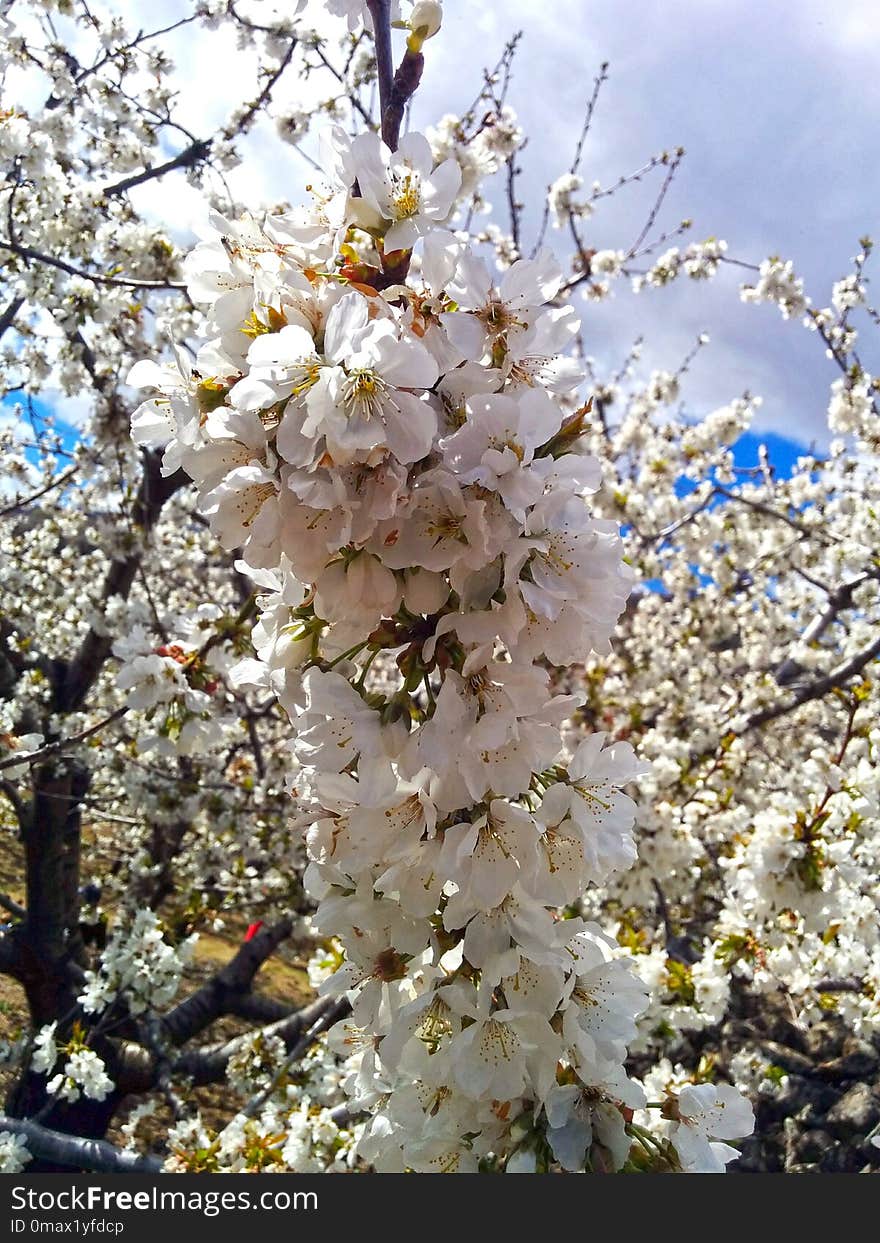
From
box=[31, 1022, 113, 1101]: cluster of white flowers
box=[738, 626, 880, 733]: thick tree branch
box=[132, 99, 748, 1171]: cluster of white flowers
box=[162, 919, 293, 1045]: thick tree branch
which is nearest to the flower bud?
box=[132, 99, 748, 1171]: cluster of white flowers

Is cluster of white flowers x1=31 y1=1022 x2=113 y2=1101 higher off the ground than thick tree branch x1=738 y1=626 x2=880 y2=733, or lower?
lower

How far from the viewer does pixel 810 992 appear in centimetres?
351

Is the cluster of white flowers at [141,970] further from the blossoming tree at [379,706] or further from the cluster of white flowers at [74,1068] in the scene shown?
the cluster of white flowers at [74,1068]

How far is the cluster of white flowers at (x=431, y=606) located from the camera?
3.11 feet

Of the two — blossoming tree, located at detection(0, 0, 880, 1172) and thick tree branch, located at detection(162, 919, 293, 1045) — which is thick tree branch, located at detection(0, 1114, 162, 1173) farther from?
thick tree branch, located at detection(162, 919, 293, 1045)

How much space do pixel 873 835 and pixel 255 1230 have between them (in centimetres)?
260

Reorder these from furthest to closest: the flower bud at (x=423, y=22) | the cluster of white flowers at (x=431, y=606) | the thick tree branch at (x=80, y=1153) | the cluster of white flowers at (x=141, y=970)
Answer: the cluster of white flowers at (x=141, y=970) < the thick tree branch at (x=80, y=1153) < the flower bud at (x=423, y=22) < the cluster of white flowers at (x=431, y=606)

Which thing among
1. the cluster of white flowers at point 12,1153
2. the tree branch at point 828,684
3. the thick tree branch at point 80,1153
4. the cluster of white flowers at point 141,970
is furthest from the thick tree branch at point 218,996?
the tree branch at point 828,684

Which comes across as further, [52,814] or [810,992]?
[52,814]

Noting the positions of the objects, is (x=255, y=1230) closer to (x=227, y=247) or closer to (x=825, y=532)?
(x=227, y=247)

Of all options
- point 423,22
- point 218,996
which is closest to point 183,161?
point 423,22

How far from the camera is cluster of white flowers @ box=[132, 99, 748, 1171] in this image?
95cm

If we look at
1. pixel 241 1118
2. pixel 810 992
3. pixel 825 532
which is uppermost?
pixel 825 532

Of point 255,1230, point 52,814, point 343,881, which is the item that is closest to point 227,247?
point 343,881
